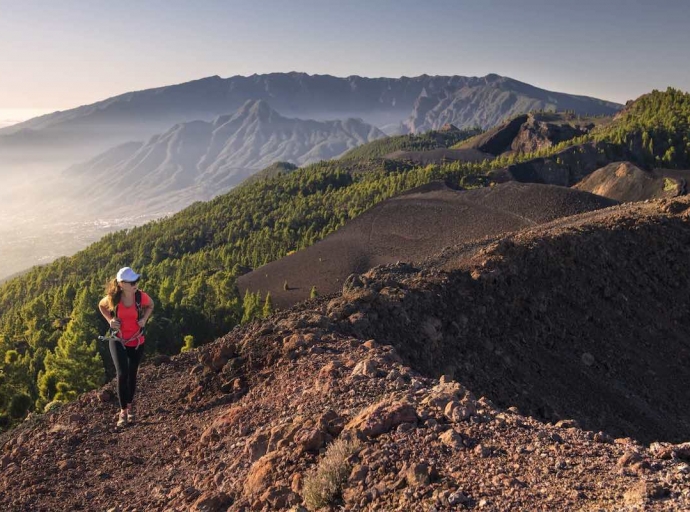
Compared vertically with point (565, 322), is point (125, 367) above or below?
above

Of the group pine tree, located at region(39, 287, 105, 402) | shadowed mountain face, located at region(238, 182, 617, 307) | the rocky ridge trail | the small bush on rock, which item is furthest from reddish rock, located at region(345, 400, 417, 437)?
shadowed mountain face, located at region(238, 182, 617, 307)

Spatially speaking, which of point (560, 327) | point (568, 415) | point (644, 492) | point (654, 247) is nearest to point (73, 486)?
point (644, 492)

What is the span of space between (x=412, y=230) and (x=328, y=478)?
152 feet

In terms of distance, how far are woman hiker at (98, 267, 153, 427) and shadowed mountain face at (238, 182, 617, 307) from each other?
3252 cm

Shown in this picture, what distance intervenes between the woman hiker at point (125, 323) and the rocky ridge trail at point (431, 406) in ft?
2.74

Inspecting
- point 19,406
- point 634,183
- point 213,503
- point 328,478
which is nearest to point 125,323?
point 213,503

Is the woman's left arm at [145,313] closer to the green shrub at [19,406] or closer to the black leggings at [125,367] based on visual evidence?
the black leggings at [125,367]

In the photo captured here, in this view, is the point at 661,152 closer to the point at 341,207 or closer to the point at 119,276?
the point at 341,207

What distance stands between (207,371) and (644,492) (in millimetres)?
8988

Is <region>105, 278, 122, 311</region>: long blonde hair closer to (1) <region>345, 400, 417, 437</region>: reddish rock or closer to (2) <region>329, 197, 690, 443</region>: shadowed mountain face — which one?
(2) <region>329, 197, 690, 443</region>: shadowed mountain face

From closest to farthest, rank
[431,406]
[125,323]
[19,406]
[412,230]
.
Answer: [431,406], [125,323], [19,406], [412,230]

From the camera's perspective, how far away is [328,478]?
6.27 metres

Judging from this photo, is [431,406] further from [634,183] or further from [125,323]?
[634,183]

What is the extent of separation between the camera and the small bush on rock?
6.20 metres
